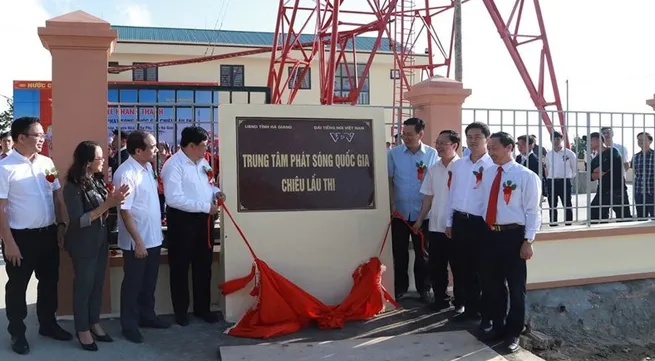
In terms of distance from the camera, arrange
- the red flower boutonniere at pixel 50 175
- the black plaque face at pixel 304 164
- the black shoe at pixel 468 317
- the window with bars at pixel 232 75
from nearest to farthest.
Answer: the red flower boutonniere at pixel 50 175 → the black plaque face at pixel 304 164 → the black shoe at pixel 468 317 → the window with bars at pixel 232 75

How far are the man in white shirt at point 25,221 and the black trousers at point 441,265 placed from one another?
3163 millimetres

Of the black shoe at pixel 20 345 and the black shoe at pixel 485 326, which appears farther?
the black shoe at pixel 485 326

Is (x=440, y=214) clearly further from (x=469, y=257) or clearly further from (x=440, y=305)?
(x=440, y=305)

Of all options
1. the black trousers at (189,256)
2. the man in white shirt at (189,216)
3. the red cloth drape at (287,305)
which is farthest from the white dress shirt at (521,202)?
the black trousers at (189,256)

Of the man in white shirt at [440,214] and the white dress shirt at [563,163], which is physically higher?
the white dress shirt at [563,163]

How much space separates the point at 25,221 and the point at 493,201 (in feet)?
11.2

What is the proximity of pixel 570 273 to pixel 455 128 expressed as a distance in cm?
217

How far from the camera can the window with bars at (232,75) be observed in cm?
2802

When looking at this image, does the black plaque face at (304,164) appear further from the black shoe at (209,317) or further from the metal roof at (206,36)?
the metal roof at (206,36)

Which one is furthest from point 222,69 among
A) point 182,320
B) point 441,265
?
point 182,320

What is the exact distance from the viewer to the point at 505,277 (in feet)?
15.3

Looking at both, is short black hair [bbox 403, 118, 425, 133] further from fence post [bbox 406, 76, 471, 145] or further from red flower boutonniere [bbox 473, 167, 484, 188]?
red flower boutonniere [bbox 473, 167, 484, 188]

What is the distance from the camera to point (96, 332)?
447 cm

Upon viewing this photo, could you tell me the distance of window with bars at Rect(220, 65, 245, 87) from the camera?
1103 inches
